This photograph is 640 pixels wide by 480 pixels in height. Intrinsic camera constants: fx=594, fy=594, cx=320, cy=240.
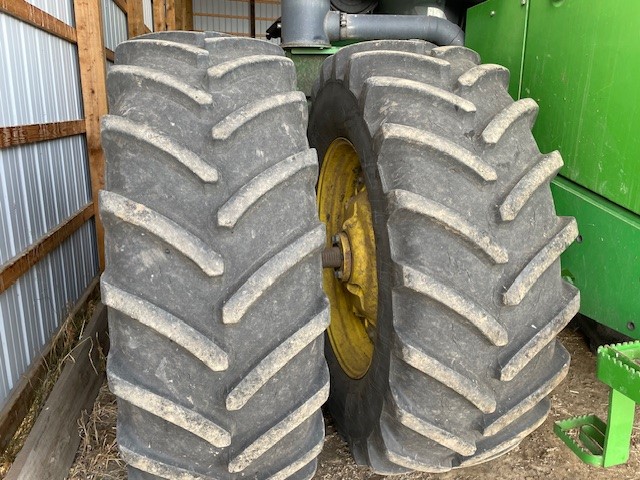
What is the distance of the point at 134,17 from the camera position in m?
5.34

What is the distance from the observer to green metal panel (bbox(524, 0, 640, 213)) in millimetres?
1531

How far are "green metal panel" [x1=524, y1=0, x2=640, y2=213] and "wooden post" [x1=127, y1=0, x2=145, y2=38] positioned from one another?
422cm

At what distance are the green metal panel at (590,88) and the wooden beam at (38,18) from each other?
1.93 metres

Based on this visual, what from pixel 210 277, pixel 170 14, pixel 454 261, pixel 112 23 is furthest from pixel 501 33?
pixel 170 14

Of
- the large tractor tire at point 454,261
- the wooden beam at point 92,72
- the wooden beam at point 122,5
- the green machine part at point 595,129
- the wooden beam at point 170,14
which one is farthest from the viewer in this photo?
the wooden beam at point 170,14

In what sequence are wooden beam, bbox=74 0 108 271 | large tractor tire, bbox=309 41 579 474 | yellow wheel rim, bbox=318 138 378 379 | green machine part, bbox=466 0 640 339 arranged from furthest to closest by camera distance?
1. wooden beam, bbox=74 0 108 271
2. yellow wheel rim, bbox=318 138 378 379
3. green machine part, bbox=466 0 640 339
4. large tractor tire, bbox=309 41 579 474

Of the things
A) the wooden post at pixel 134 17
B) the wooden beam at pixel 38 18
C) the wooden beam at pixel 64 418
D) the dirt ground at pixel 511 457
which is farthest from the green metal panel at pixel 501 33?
the wooden post at pixel 134 17

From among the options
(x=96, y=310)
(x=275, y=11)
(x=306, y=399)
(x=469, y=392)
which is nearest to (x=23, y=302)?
(x=96, y=310)

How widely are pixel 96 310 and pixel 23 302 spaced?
27.1 inches

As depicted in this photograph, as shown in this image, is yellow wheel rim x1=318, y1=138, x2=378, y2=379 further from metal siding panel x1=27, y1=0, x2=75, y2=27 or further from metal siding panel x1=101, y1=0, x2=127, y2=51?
metal siding panel x1=101, y1=0, x2=127, y2=51

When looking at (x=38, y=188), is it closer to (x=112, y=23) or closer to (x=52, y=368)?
(x=52, y=368)

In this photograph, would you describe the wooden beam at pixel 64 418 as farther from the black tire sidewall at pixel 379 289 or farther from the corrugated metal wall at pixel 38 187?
the black tire sidewall at pixel 379 289

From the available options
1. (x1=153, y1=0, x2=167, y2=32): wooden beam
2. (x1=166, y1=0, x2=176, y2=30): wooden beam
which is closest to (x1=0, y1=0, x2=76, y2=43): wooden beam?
(x1=153, y1=0, x2=167, y2=32): wooden beam

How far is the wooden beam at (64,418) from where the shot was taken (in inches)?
72.0
